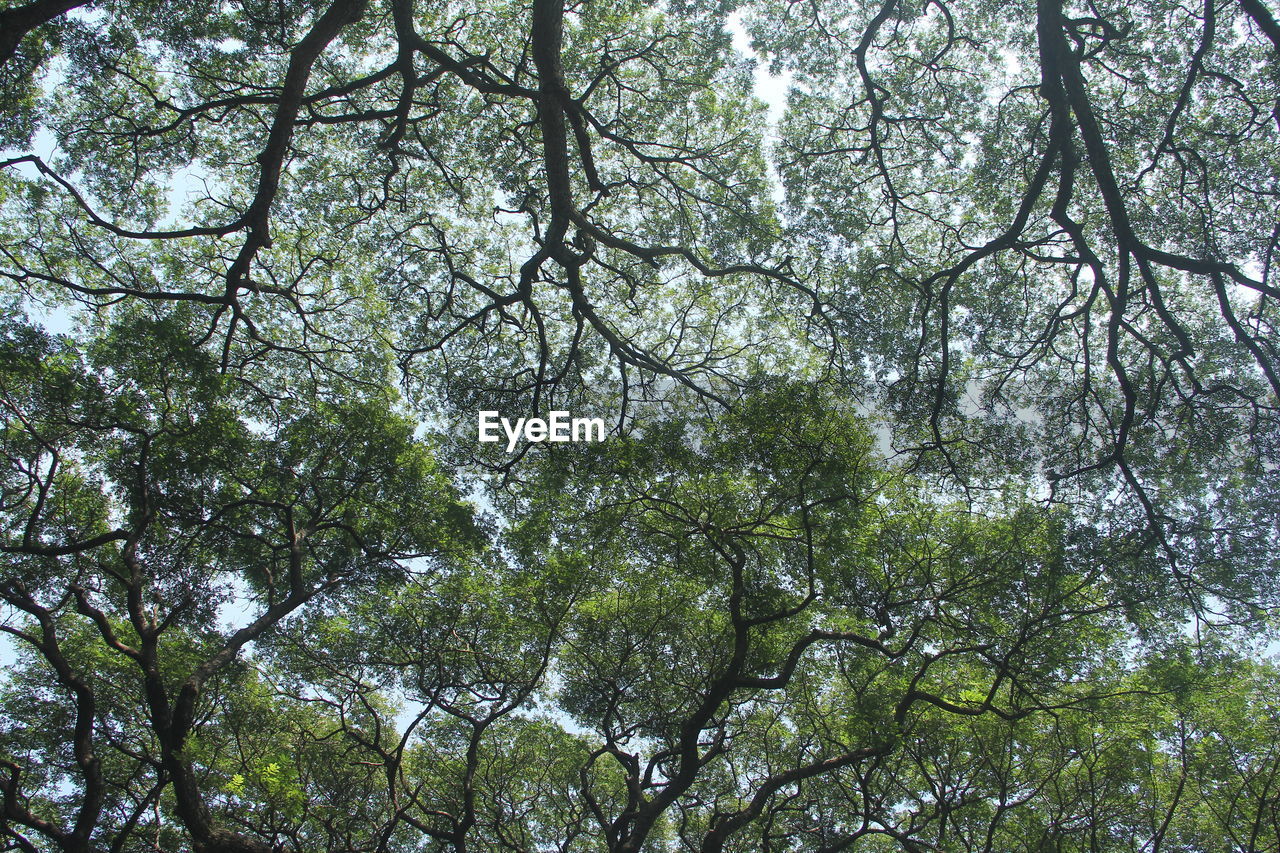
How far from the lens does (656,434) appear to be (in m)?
Result: 9.45

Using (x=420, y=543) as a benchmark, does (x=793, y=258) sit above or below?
above

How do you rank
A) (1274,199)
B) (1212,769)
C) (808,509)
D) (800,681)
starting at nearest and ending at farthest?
(1274,199)
(808,509)
(1212,769)
(800,681)

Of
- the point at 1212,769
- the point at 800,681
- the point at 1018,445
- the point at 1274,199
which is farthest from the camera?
the point at 800,681

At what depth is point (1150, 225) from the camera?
29.2 feet

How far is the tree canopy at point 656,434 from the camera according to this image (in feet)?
27.7

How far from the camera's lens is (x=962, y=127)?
9.66 meters

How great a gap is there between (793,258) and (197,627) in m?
10.4

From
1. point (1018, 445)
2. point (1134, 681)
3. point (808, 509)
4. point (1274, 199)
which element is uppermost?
point (1274, 199)

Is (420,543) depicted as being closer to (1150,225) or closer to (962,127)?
(962,127)

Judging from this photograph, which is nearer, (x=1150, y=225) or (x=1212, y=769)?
(x=1150, y=225)

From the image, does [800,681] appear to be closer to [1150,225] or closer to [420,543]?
[420,543]

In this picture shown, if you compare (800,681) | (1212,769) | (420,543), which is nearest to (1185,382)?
(1212,769)

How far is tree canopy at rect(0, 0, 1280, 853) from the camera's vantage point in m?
8.43

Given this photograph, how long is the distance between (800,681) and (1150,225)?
7.82 meters
